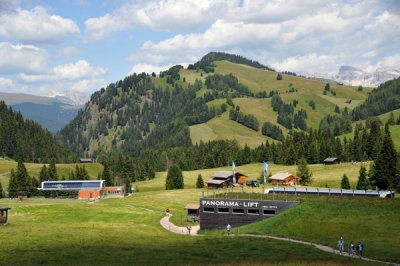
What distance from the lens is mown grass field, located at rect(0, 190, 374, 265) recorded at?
41.7 meters

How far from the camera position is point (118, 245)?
52531 mm

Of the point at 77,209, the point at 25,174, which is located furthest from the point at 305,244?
the point at 25,174

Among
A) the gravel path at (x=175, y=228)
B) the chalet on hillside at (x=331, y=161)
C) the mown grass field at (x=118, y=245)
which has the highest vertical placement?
the chalet on hillside at (x=331, y=161)

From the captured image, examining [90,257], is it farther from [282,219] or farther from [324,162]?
[324,162]

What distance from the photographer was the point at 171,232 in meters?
67.9

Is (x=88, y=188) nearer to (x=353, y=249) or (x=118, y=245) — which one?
(x=118, y=245)

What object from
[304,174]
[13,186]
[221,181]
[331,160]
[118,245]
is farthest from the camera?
[331,160]

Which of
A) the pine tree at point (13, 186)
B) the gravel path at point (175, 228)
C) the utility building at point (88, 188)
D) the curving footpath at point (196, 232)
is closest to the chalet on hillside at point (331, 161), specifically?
the utility building at point (88, 188)

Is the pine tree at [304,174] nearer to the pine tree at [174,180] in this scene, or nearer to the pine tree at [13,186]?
the pine tree at [174,180]

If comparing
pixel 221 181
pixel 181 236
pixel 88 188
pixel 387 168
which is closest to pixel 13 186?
pixel 88 188

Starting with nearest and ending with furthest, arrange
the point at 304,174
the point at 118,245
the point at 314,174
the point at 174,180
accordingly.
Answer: the point at 118,245
the point at 304,174
the point at 314,174
the point at 174,180

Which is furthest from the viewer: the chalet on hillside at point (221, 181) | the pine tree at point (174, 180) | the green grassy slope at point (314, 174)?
the pine tree at point (174, 180)

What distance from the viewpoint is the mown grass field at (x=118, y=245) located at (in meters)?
41.7

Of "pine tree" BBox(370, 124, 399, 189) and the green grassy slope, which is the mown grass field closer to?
the green grassy slope
